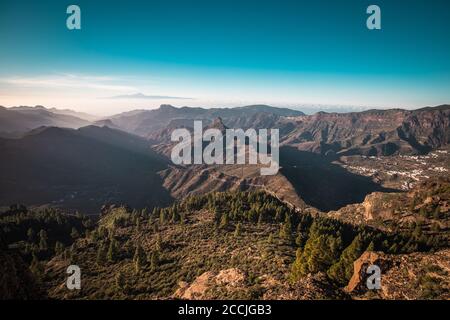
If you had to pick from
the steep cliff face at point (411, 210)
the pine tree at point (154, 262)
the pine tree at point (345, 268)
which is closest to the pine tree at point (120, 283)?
the pine tree at point (154, 262)

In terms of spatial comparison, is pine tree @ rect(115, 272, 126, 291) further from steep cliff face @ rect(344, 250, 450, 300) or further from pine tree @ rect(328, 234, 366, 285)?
steep cliff face @ rect(344, 250, 450, 300)

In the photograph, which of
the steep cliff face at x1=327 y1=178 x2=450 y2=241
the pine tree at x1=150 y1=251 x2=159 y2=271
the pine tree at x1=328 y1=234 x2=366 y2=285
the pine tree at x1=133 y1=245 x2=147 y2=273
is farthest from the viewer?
the steep cliff face at x1=327 y1=178 x2=450 y2=241

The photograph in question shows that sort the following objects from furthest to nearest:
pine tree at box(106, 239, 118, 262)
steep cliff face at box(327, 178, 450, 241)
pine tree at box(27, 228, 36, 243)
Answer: pine tree at box(27, 228, 36, 243)
steep cliff face at box(327, 178, 450, 241)
pine tree at box(106, 239, 118, 262)

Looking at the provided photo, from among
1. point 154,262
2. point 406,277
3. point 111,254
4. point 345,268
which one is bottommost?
point 111,254

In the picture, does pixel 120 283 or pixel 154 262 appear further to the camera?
pixel 154 262

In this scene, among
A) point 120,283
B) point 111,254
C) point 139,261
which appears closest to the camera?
point 120,283

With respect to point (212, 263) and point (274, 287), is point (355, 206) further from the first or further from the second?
point (274, 287)

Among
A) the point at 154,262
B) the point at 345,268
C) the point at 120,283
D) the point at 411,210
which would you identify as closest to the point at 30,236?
the point at 154,262

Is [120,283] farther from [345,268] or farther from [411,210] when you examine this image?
[411,210]

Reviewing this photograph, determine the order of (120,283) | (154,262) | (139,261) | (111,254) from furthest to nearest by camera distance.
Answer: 1. (111,254)
2. (139,261)
3. (154,262)
4. (120,283)

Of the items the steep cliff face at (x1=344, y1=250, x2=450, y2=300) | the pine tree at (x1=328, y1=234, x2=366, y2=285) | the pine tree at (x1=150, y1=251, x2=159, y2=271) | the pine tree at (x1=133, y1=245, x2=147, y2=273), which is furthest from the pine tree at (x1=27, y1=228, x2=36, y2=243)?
the steep cliff face at (x1=344, y1=250, x2=450, y2=300)
